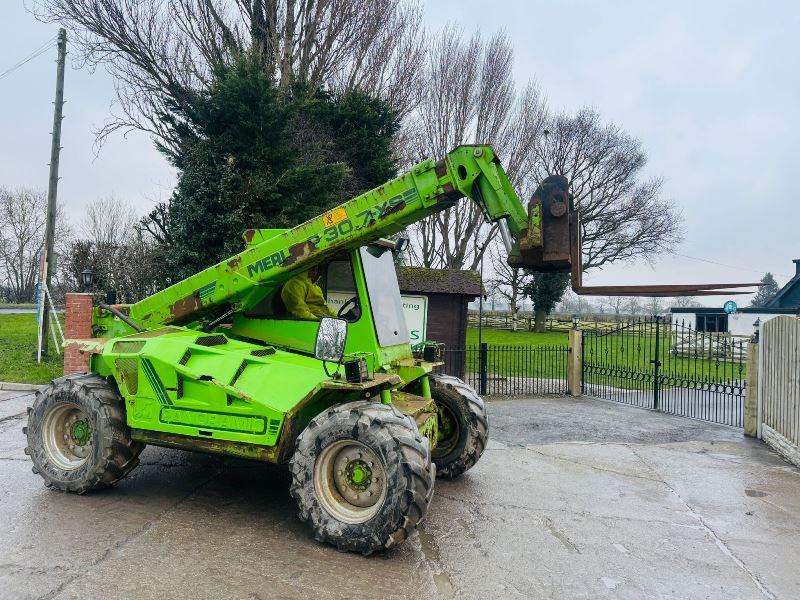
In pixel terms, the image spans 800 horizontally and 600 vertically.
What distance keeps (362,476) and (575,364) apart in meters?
9.67

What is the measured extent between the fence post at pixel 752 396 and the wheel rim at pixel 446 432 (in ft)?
17.8

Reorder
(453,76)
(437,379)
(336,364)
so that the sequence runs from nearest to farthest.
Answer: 1. (336,364)
2. (437,379)
3. (453,76)

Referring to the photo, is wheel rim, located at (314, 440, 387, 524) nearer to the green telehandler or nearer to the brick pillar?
the green telehandler

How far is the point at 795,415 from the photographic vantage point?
7340mm

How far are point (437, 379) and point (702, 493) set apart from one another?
2.97 metres

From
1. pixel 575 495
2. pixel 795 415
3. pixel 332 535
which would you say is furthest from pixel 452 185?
pixel 795 415

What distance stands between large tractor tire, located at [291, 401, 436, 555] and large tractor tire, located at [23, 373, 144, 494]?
72.9 inches

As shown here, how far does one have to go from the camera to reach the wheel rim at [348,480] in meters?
4.30

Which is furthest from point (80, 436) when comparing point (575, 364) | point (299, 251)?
point (575, 364)

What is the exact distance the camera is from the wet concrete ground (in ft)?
12.3

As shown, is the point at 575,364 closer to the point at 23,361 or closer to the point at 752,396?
the point at 752,396

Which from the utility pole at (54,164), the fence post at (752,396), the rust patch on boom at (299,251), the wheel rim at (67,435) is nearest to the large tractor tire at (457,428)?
the rust patch on boom at (299,251)

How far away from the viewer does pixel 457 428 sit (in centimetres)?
623

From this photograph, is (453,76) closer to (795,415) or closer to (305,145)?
(305,145)
